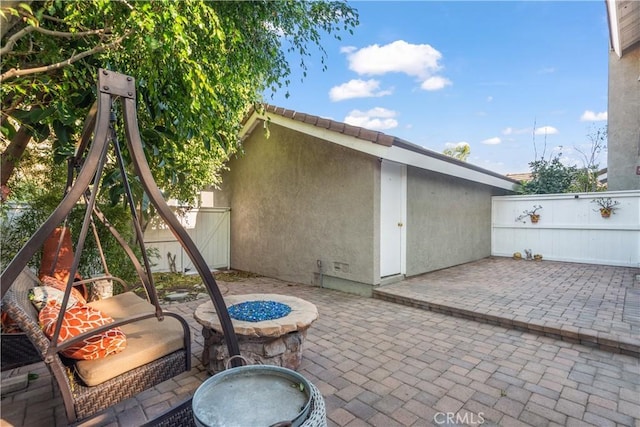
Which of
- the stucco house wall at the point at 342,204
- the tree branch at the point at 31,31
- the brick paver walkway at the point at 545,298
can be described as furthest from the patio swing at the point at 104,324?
the brick paver walkway at the point at 545,298

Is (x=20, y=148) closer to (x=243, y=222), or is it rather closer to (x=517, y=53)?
(x=243, y=222)

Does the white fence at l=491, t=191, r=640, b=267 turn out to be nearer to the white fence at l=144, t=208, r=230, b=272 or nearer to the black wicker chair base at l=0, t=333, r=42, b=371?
the white fence at l=144, t=208, r=230, b=272

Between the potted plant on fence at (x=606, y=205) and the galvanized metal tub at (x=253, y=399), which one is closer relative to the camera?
the galvanized metal tub at (x=253, y=399)

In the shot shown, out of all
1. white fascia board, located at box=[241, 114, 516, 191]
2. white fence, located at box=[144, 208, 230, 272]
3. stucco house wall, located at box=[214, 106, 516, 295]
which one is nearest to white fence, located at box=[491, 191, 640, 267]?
stucco house wall, located at box=[214, 106, 516, 295]

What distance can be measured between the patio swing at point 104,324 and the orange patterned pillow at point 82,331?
12 millimetres

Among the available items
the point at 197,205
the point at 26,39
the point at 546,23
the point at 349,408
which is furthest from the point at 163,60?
the point at 546,23

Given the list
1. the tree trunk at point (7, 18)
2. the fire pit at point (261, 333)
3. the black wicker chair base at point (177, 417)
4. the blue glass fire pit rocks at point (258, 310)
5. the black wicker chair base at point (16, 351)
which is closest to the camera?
the black wicker chair base at point (177, 417)

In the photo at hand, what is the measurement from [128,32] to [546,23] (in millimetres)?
9172

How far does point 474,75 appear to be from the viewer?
32.6ft

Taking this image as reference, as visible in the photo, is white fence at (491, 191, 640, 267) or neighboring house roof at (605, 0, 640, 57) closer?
white fence at (491, 191, 640, 267)

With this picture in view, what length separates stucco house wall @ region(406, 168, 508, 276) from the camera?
7.08 metres

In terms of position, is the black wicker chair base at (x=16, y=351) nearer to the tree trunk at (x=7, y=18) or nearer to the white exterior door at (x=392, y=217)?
the tree trunk at (x=7, y=18)

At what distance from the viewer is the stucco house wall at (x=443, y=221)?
23.2ft

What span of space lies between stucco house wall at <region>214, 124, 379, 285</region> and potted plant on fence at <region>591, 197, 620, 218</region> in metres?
7.57
